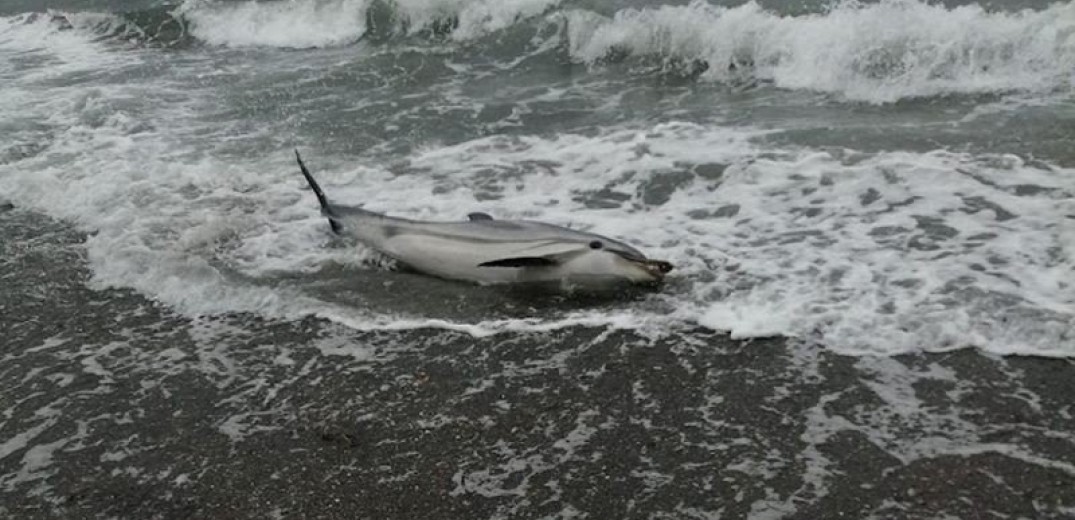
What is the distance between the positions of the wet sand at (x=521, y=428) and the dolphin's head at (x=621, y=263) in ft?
2.11

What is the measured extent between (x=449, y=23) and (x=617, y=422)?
12.3 meters

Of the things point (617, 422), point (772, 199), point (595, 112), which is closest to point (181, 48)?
point (595, 112)

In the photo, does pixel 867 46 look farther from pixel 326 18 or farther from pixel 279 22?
pixel 279 22

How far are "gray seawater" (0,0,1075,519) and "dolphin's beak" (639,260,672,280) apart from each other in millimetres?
171

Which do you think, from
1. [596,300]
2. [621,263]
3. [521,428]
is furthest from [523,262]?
[521,428]

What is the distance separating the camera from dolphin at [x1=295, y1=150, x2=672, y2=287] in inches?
254

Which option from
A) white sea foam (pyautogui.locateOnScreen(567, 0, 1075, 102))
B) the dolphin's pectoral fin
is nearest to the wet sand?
the dolphin's pectoral fin

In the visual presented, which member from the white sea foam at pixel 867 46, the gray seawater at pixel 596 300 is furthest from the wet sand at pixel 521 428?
the white sea foam at pixel 867 46

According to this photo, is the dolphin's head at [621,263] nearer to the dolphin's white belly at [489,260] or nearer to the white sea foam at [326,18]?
the dolphin's white belly at [489,260]

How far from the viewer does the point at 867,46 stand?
454 inches

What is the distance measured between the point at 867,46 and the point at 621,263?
22.1ft

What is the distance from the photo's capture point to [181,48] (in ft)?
57.7

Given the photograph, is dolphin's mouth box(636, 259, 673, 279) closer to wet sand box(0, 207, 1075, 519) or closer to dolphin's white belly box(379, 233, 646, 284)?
dolphin's white belly box(379, 233, 646, 284)

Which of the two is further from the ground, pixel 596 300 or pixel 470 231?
pixel 470 231
